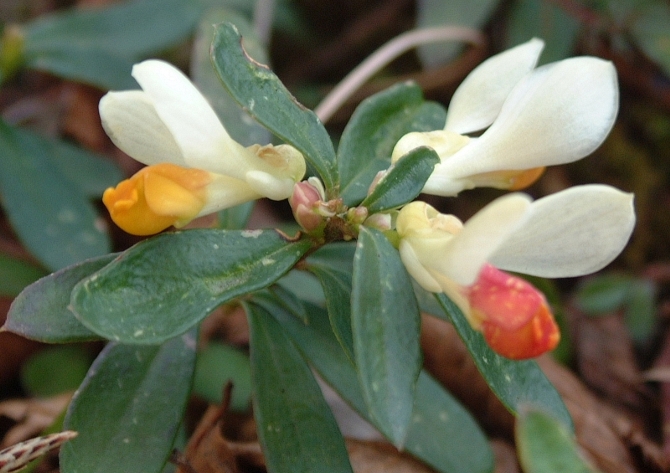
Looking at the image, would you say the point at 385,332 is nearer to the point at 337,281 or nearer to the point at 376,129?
the point at 337,281

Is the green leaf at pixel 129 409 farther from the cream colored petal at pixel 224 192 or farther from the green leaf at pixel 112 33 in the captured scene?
the green leaf at pixel 112 33

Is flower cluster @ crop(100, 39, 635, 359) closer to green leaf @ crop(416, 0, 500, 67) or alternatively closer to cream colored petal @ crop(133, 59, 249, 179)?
cream colored petal @ crop(133, 59, 249, 179)

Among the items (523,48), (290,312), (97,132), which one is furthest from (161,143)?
(97,132)

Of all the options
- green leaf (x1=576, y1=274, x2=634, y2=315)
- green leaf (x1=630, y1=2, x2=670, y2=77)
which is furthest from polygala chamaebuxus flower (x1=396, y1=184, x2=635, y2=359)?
green leaf (x1=630, y1=2, x2=670, y2=77)

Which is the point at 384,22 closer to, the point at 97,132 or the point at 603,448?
the point at 97,132

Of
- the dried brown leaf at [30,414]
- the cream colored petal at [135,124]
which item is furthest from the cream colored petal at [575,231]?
the dried brown leaf at [30,414]

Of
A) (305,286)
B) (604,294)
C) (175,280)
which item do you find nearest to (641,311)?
(604,294)
